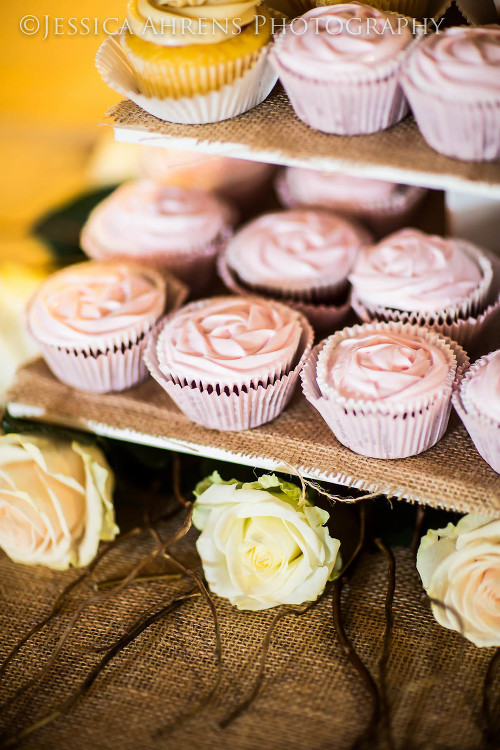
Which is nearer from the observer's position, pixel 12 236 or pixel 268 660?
pixel 268 660

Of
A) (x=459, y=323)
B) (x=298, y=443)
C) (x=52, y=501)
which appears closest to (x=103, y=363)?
(x=52, y=501)

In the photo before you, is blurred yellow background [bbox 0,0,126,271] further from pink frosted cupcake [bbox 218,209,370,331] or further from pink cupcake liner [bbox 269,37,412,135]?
pink cupcake liner [bbox 269,37,412,135]

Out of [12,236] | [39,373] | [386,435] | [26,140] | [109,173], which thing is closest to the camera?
[386,435]

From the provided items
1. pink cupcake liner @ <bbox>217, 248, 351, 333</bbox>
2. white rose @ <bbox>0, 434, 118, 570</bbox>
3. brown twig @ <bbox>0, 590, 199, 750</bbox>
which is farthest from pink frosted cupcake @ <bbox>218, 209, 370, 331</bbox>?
brown twig @ <bbox>0, 590, 199, 750</bbox>

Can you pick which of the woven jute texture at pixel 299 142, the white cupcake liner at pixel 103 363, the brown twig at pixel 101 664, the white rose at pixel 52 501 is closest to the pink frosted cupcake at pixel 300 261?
the white cupcake liner at pixel 103 363

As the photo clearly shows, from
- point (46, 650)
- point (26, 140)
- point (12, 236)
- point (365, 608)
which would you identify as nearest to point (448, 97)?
point (365, 608)

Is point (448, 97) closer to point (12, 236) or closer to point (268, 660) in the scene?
point (268, 660)

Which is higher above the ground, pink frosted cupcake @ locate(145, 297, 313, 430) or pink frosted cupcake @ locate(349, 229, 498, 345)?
pink frosted cupcake @ locate(349, 229, 498, 345)
